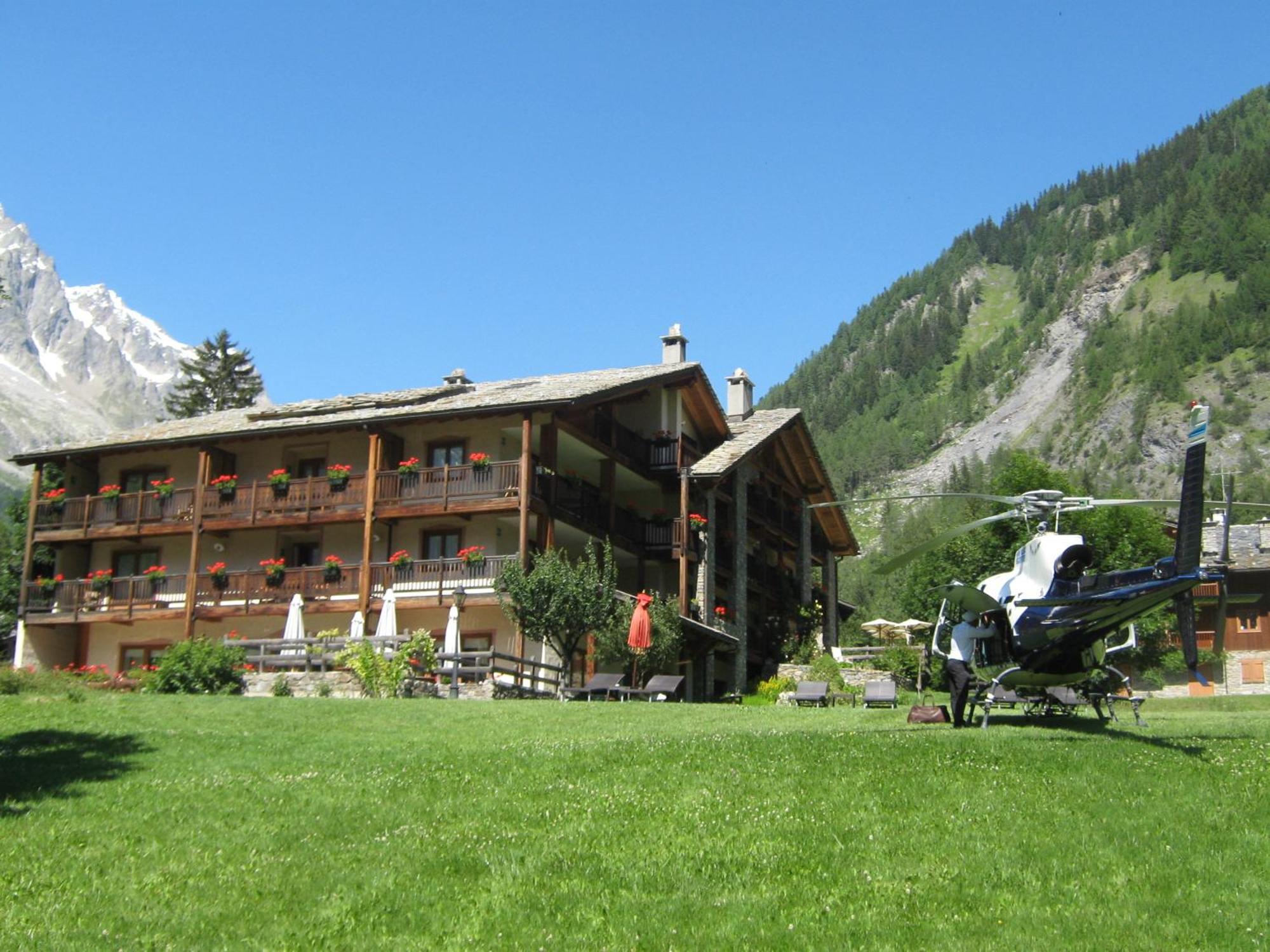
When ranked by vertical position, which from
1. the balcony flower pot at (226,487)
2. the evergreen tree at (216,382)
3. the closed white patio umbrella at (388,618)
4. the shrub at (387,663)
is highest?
the evergreen tree at (216,382)

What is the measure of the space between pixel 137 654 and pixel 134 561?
270cm

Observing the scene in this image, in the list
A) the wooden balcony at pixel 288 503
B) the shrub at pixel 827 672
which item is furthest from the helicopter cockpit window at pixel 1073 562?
the wooden balcony at pixel 288 503

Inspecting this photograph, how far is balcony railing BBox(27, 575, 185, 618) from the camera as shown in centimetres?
3744

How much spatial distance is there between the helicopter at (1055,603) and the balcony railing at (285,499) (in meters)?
19.8

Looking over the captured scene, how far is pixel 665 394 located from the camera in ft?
127

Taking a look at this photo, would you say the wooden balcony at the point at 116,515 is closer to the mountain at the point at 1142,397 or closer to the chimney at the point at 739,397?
the chimney at the point at 739,397

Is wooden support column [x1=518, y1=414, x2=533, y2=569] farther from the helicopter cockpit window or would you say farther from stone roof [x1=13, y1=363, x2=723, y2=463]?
the helicopter cockpit window

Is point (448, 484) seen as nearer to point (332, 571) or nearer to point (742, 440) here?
point (332, 571)

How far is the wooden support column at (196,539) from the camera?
36.3 m

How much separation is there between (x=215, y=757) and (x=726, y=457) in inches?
957

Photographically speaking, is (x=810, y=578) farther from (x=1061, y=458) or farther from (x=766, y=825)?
(x=1061, y=458)

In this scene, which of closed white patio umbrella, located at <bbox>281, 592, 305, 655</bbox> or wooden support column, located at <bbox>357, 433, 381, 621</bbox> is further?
wooden support column, located at <bbox>357, 433, 381, 621</bbox>

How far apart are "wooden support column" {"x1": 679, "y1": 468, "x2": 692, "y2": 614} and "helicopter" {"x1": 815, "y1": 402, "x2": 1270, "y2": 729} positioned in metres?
17.0

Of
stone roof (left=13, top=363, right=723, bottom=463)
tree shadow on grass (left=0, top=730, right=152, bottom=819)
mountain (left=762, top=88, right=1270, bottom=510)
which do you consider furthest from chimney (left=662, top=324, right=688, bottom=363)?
mountain (left=762, top=88, right=1270, bottom=510)
